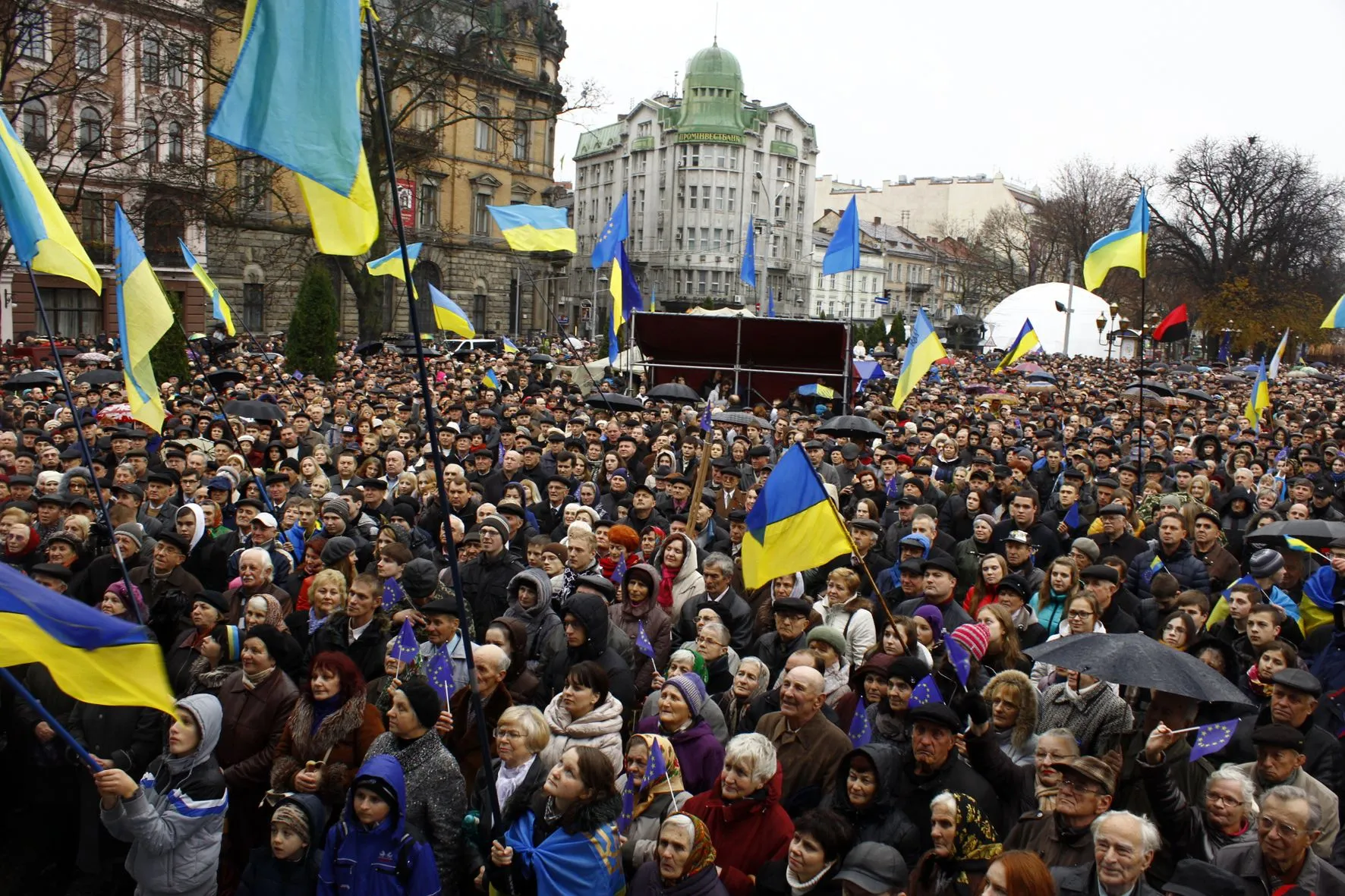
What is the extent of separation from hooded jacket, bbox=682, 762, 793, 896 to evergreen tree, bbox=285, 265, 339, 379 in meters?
21.0

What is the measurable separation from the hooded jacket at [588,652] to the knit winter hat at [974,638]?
165 cm

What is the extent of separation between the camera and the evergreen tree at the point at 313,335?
23906mm

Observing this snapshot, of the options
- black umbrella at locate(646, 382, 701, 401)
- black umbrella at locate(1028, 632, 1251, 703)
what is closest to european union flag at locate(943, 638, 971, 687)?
black umbrella at locate(1028, 632, 1251, 703)

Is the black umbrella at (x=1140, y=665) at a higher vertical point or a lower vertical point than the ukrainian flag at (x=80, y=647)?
lower

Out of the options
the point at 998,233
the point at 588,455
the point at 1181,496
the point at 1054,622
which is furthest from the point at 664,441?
the point at 998,233

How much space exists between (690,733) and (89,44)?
25.8m

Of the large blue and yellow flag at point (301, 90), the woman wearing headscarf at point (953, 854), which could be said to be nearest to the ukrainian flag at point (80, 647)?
the large blue and yellow flag at point (301, 90)

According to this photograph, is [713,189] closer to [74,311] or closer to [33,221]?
[74,311]

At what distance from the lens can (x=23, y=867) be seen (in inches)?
216

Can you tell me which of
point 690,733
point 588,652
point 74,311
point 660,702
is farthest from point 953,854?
point 74,311

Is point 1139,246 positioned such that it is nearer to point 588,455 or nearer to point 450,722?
point 588,455

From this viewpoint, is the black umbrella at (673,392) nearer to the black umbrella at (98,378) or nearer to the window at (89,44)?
the black umbrella at (98,378)

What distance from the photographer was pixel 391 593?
244 inches

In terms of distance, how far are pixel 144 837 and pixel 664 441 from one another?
28.0 ft
